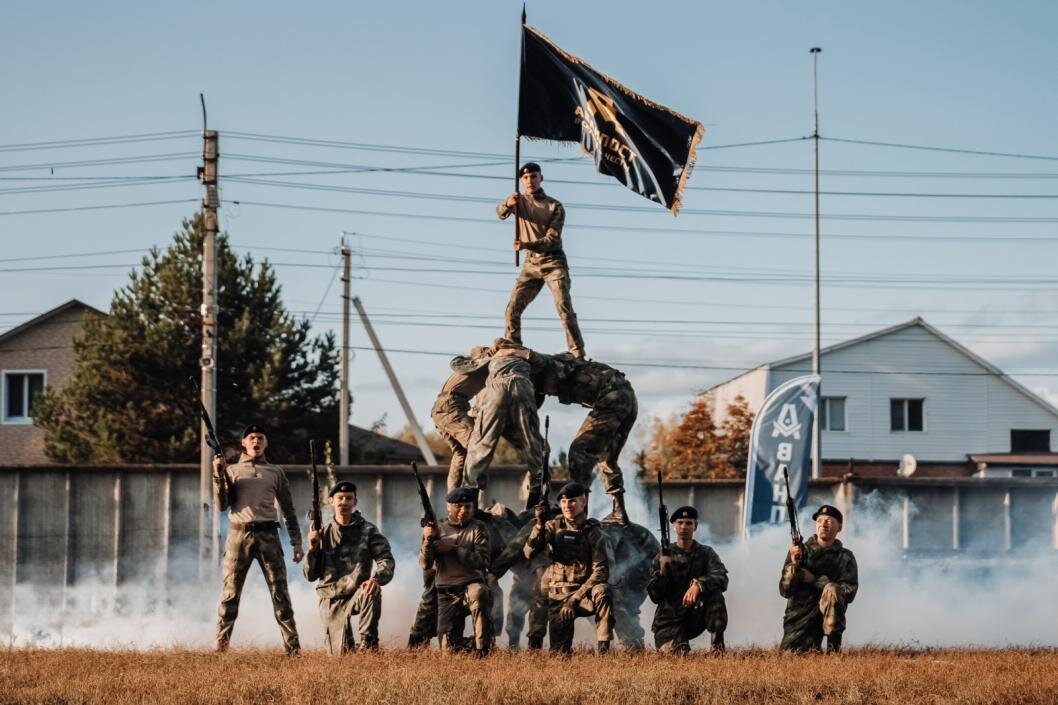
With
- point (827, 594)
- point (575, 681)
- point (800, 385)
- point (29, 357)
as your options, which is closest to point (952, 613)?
point (800, 385)

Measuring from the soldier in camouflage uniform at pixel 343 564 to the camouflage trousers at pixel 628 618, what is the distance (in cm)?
275

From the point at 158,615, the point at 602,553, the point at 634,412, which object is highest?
the point at 634,412

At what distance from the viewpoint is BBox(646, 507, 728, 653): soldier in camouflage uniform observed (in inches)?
591

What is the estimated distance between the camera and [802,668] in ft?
44.6

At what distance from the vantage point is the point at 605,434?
1812 cm

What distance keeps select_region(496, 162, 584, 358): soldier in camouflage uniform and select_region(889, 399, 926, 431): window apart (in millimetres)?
38332

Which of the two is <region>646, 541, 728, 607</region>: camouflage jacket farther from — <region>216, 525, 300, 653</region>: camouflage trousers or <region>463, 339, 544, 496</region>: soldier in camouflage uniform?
→ <region>216, 525, 300, 653</region>: camouflage trousers

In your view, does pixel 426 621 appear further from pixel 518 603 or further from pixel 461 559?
pixel 518 603

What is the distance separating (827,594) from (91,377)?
94.7 ft

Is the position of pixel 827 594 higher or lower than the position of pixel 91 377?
lower

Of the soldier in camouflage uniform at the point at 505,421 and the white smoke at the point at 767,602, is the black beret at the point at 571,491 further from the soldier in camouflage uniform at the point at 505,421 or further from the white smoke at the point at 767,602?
the white smoke at the point at 767,602

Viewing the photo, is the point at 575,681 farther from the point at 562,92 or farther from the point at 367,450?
the point at 367,450

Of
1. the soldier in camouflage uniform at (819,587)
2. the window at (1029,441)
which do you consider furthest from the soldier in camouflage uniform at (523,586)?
the window at (1029,441)

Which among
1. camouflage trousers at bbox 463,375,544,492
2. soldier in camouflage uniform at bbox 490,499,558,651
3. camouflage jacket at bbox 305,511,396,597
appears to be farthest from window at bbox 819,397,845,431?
camouflage jacket at bbox 305,511,396,597
